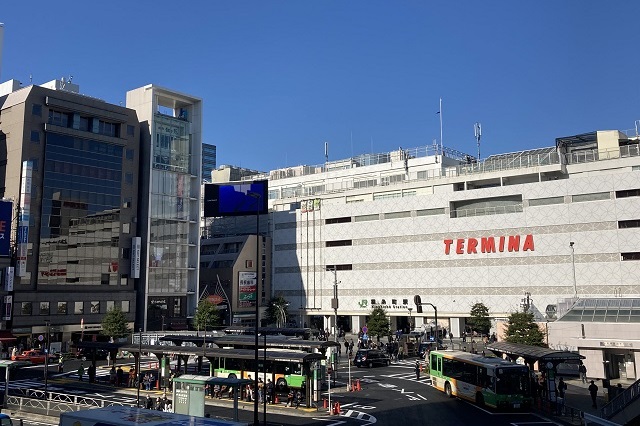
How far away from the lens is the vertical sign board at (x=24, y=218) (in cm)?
6450

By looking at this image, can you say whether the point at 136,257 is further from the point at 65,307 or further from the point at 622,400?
the point at 622,400

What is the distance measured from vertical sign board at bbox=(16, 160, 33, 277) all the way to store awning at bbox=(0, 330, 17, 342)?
6645mm

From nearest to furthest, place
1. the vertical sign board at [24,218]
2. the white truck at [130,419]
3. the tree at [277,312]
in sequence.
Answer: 1. the white truck at [130,419]
2. the vertical sign board at [24,218]
3. the tree at [277,312]

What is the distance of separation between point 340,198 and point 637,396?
237ft

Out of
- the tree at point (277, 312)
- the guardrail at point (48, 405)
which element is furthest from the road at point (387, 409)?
the tree at point (277, 312)

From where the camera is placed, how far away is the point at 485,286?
77.9m

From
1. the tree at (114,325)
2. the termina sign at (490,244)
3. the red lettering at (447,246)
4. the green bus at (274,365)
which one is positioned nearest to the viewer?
the green bus at (274,365)

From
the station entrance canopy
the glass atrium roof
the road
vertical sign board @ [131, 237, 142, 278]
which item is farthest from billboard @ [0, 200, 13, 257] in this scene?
the glass atrium roof

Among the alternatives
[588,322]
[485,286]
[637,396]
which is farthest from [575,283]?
[637,396]

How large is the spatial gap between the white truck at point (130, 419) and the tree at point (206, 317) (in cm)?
5744

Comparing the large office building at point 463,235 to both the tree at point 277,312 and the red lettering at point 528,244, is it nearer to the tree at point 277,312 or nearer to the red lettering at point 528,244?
the red lettering at point 528,244

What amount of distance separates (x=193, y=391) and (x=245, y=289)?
Result: 6490 cm

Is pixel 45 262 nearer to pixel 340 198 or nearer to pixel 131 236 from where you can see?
pixel 131 236

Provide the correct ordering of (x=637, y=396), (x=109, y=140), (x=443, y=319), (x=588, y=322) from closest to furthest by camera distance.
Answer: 1. (x=637, y=396)
2. (x=588, y=322)
3. (x=109, y=140)
4. (x=443, y=319)
